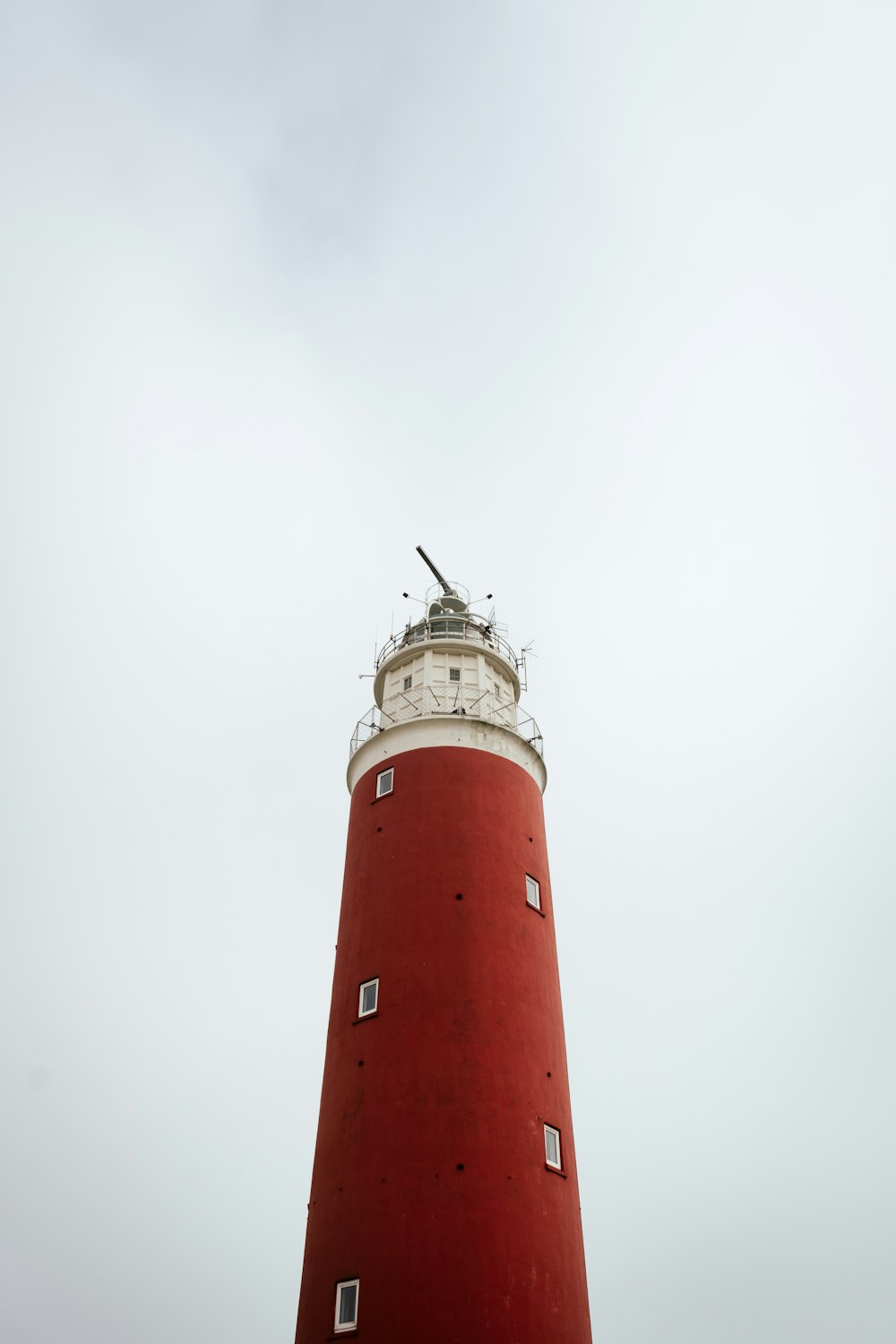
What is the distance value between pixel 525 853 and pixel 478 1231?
962 centimetres

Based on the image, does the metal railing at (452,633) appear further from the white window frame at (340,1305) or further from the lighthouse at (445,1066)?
the white window frame at (340,1305)

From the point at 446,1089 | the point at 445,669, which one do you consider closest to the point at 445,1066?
the point at 446,1089

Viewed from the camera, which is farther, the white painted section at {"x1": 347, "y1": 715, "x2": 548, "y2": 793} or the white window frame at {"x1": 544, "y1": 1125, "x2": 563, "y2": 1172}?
the white painted section at {"x1": 347, "y1": 715, "x2": 548, "y2": 793}

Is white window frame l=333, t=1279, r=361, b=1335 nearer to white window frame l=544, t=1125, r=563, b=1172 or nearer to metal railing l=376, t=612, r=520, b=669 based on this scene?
white window frame l=544, t=1125, r=563, b=1172

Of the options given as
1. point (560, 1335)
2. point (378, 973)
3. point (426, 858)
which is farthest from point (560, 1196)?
point (426, 858)

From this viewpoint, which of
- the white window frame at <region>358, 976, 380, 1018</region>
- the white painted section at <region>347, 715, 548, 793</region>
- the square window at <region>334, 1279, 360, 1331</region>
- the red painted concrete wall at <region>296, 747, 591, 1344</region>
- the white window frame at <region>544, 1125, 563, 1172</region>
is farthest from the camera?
the white painted section at <region>347, 715, 548, 793</region>

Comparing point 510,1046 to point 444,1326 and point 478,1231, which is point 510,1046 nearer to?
point 478,1231

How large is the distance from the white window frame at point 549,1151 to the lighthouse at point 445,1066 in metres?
0.06

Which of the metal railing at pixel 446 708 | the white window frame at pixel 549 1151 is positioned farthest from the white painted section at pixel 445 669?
the white window frame at pixel 549 1151

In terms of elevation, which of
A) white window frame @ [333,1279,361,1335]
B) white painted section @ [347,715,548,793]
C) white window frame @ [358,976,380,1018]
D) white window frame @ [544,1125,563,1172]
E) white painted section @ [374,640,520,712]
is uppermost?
white painted section @ [374,640,520,712]

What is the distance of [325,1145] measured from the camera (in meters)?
22.5

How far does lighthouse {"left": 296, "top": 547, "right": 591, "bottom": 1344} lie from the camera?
1934cm

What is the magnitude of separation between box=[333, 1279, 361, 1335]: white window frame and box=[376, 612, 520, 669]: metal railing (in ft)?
59.1

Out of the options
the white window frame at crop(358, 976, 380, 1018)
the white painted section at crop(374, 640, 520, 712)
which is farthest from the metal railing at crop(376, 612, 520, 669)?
the white window frame at crop(358, 976, 380, 1018)
